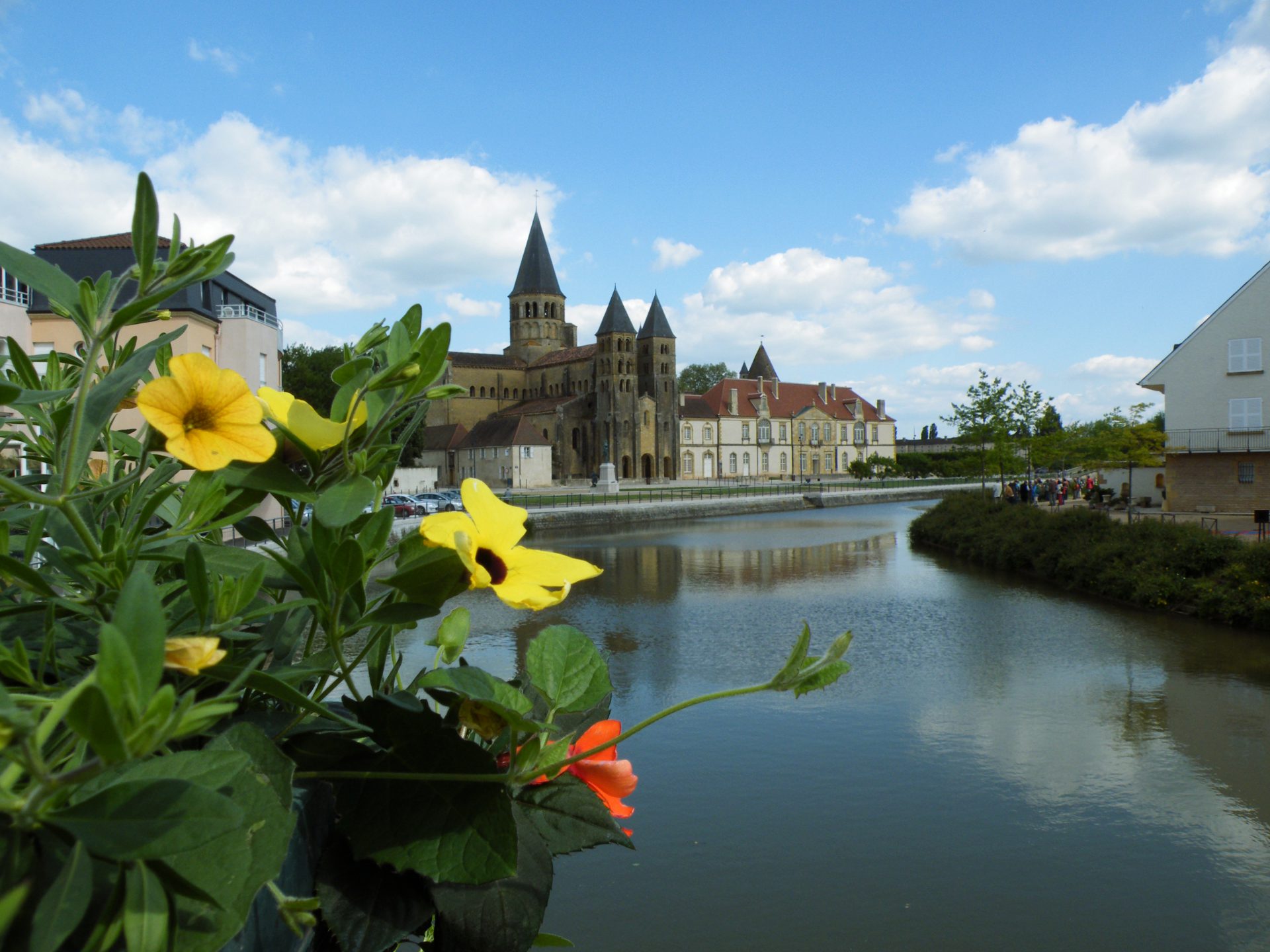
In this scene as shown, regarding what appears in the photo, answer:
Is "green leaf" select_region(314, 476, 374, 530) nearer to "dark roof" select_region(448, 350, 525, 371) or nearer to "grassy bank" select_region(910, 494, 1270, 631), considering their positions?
"grassy bank" select_region(910, 494, 1270, 631)

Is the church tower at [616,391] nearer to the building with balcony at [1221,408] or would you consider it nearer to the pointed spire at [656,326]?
the pointed spire at [656,326]

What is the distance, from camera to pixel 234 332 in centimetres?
2144

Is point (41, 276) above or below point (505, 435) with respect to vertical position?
below

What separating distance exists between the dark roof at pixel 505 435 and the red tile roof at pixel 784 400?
53.3ft

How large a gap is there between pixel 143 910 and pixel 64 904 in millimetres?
39

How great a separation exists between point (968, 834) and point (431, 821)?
8.01 m

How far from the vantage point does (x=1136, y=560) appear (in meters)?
19.1

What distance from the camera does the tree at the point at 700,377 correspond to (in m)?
107

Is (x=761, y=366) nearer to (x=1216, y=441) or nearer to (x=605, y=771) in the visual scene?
(x=1216, y=441)

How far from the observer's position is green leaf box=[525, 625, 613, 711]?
872 mm

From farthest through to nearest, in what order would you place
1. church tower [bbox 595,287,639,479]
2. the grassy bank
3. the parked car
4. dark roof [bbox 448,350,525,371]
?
dark roof [bbox 448,350,525,371] → church tower [bbox 595,287,639,479] → the parked car → the grassy bank

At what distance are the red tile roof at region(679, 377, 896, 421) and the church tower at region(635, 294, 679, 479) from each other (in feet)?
9.09

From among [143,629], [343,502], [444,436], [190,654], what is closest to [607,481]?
[444,436]

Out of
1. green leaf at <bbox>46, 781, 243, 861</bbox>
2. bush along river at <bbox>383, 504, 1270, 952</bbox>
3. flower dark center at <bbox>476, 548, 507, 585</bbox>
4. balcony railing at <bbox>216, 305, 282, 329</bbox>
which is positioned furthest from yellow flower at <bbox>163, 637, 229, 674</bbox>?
balcony railing at <bbox>216, 305, 282, 329</bbox>
